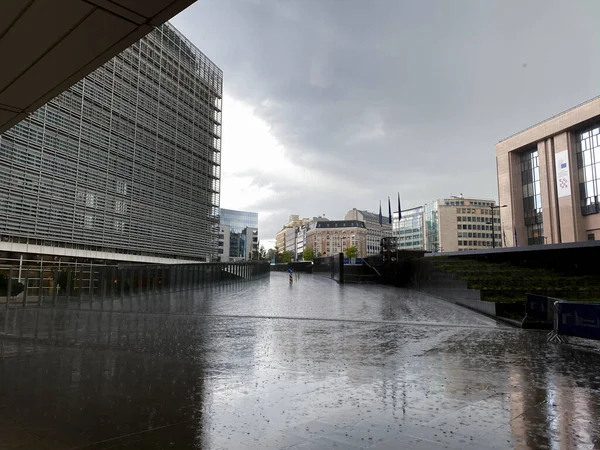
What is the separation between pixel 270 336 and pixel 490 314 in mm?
9381

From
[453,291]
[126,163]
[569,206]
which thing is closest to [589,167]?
[569,206]

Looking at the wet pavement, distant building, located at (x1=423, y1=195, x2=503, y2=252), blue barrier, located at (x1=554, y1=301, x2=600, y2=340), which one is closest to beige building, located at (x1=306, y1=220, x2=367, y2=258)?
distant building, located at (x1=423, y1=195, x2=503, y2=252)

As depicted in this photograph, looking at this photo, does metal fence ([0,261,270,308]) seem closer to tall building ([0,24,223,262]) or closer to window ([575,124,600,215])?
tall building ([0,24,223,262])

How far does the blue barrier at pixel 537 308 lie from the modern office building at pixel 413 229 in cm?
13684

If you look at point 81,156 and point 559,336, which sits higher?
point 81,156

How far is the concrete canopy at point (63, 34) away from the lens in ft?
15.9

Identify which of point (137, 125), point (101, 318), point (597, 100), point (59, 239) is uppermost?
point (597, 100)

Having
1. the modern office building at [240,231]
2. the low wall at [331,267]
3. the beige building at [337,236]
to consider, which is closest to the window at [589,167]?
the low wall at [331,267]

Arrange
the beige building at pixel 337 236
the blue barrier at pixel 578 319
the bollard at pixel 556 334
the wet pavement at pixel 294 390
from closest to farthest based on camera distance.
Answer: the wet pavement at pixel 294 390 < the blue barrier at pixel 578 319 < the bollard at pixel 556 334 < the beige building at pixel 337 236

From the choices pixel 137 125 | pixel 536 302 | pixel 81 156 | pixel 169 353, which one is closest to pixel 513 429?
pixel 169 353

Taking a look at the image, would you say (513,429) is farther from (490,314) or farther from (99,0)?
(490,314)

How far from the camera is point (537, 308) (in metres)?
13.1

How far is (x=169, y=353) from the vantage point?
8.19 metres

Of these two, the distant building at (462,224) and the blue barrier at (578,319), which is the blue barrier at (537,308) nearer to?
the blue barrier at (578,319)
